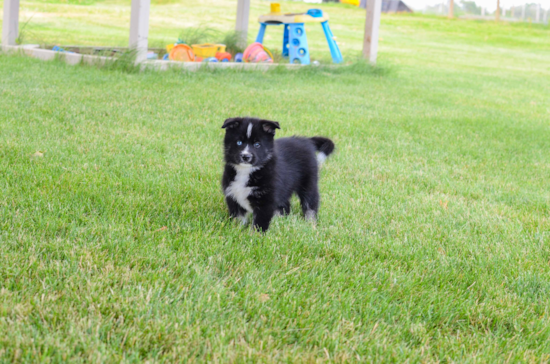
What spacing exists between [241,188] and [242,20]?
36.7 feet

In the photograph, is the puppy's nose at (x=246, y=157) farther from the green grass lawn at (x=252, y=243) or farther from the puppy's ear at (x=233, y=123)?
the green grass lawn at (x=252, y=243)

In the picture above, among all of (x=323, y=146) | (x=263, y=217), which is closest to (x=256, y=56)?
(x=323, y=146)

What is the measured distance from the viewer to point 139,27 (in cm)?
912

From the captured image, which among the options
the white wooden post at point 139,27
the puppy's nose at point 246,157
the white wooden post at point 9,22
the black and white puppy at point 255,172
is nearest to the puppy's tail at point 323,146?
the black and white puppy at point 255,172

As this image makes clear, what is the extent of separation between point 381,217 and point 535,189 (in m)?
2.07

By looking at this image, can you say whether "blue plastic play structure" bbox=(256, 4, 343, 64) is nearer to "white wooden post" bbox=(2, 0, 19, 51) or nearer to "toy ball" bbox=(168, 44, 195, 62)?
"toy ball" bbox=(168, 44, 195, 62)

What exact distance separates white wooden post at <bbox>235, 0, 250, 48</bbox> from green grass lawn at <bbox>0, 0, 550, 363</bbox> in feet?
21.1

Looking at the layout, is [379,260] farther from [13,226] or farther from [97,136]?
[97,136]

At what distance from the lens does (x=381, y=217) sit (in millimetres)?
3871

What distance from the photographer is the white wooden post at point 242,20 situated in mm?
13531

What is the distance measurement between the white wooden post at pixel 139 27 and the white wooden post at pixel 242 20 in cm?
460

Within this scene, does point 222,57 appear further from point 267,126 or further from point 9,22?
point 267,126

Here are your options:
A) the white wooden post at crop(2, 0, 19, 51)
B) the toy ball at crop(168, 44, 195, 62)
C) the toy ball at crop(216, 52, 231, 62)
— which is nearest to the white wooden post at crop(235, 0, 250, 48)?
the toy ball at crop(216, 52, 231, 62)

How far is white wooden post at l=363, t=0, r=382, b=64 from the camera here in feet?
42.3
